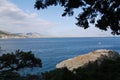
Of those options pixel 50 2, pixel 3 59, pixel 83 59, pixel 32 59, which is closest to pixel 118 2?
pixel 50 2

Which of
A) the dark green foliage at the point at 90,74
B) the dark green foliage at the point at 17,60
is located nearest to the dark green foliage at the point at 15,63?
the dark green foliage at the point at 17,60

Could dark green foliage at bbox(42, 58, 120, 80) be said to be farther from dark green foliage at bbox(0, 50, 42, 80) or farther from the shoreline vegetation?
dark green foliage at bbox(0, 50, 42, 80)

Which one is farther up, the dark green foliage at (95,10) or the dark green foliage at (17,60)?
the dark green foliage at (95,10)

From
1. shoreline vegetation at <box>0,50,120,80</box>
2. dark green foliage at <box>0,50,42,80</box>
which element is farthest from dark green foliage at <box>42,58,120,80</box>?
dark green foliage at <box>0,50,42,80</box>

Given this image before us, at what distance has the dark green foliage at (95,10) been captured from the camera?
601 inches

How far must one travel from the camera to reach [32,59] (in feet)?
52.9

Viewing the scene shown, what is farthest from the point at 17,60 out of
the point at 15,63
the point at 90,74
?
the point at 90,74

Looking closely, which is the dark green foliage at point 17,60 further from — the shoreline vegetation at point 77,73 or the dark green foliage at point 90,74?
the dark green foliage at point 90,74

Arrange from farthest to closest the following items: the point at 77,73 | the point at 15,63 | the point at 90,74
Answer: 1. the point at 15,63
2. the point at 77,73
3. the point at 90,74

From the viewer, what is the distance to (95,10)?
52.2 feet

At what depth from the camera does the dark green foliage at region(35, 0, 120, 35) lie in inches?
601

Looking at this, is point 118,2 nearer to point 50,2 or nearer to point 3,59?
point 50,2

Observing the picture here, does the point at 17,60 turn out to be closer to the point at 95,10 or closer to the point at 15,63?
the point at 15,63

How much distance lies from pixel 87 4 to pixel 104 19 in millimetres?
1191
